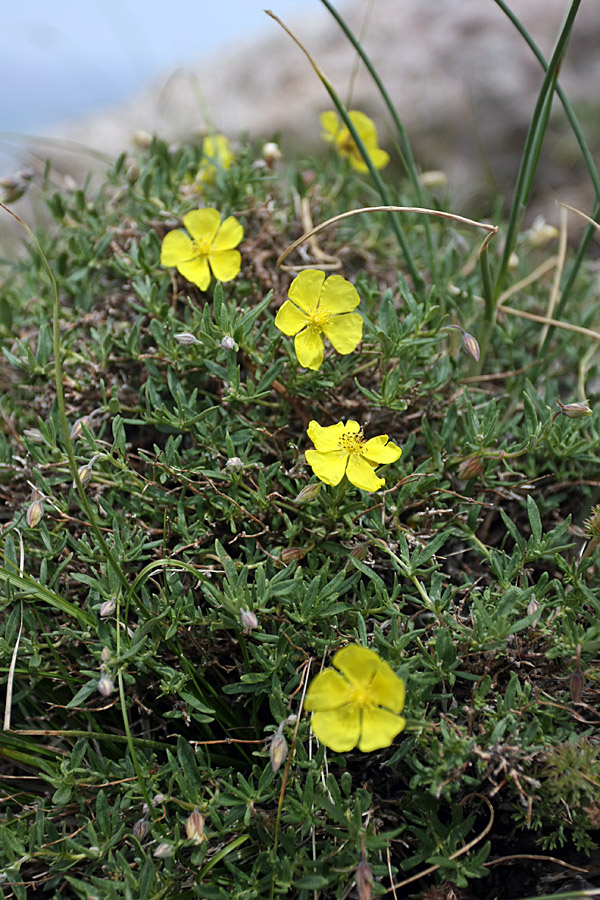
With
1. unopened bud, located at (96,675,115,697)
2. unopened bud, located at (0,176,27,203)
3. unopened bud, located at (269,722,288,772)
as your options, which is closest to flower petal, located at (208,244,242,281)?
unopened bud, located at (0,176,27,203)

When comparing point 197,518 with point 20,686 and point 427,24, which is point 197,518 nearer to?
point 20,686

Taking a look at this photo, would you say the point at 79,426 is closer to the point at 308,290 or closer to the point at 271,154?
the point at 308,290

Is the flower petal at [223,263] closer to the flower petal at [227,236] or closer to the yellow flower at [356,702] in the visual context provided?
the flower petal at [227,236]

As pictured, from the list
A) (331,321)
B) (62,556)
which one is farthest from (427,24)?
(62,556)

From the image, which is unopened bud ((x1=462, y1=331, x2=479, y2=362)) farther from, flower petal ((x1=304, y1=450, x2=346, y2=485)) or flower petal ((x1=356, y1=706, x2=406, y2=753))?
flower petal ((x1=356, y1=706, x2=406, y2=753))

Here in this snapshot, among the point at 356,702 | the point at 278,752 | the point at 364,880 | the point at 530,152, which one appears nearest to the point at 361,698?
the point at 356,702

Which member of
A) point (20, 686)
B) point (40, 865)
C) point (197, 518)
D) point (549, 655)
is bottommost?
point (40, 865)

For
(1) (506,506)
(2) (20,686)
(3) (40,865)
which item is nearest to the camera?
(3) (40,865)
